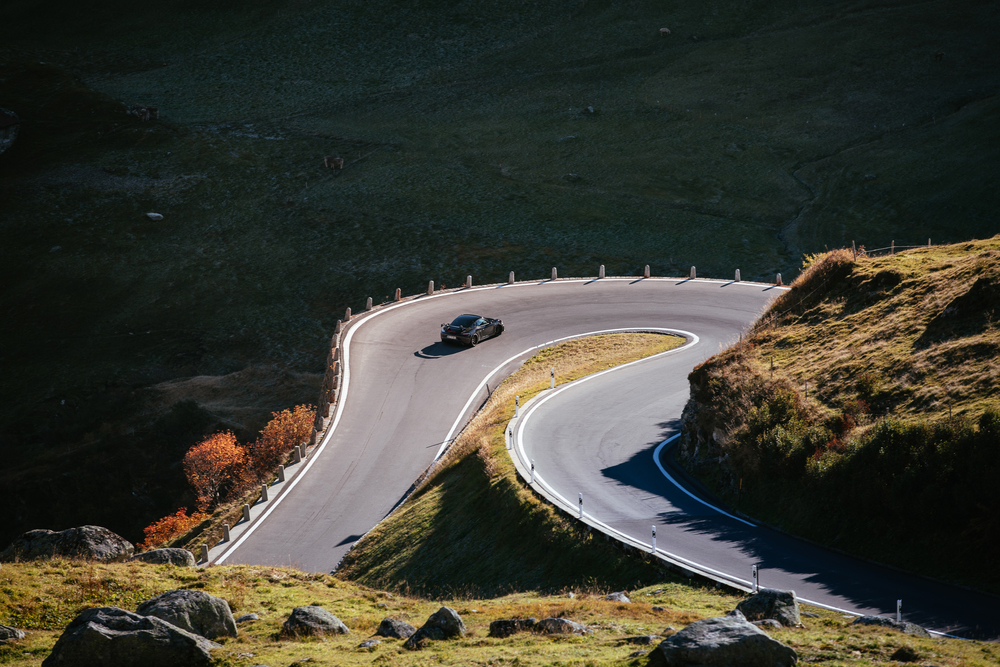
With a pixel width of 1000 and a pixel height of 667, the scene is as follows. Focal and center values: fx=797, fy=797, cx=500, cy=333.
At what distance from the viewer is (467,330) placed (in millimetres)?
42062

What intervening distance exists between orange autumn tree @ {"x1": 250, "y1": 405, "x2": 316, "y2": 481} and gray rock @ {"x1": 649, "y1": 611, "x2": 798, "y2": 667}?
32735mm

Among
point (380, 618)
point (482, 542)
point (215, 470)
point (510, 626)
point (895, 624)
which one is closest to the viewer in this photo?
point (895, 624)

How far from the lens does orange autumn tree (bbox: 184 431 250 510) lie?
136 feet

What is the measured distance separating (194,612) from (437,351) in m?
28.8

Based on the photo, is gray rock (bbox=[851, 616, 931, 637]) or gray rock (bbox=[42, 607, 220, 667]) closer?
gray rock (bbox=[42, 607, 220, 667])

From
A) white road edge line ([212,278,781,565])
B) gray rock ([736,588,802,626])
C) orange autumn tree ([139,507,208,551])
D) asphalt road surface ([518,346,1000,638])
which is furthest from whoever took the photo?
orange autumn tree ([139,507,208,551])

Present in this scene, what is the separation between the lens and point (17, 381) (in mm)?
55031

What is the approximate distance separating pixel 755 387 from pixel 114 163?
75.2 metres

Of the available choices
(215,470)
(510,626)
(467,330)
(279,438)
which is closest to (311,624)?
(510,626)

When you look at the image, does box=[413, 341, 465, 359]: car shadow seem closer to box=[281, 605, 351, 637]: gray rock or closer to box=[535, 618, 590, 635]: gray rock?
box=[281, 605, 351, 637]: gray rock

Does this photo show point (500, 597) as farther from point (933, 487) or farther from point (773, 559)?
point (933, 487)

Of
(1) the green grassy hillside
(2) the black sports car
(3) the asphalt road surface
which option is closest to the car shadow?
(2) the black sports car

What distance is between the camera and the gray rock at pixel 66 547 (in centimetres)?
1859

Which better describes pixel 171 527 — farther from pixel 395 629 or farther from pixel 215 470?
pixel 395 629
